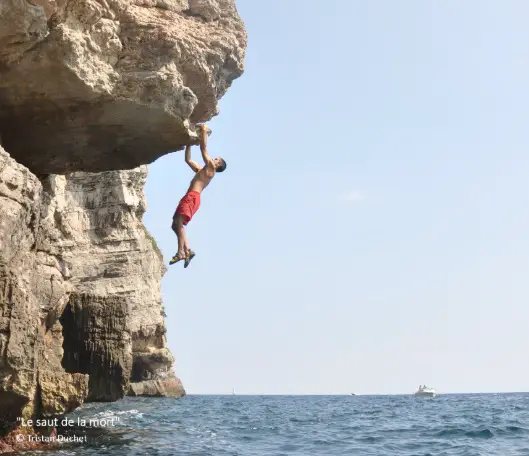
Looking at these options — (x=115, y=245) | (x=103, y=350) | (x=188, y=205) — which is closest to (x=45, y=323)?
(x=103, y=350)

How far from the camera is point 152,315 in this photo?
4200 centimetres

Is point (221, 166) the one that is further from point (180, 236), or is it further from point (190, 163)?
point (180, 236)

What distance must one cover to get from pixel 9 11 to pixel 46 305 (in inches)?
273

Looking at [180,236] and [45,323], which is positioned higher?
[180,236]

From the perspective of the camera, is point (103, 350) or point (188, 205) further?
point (103, 350)

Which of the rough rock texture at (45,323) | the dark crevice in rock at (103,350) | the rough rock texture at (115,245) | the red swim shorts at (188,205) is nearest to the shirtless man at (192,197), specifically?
the red swim shorts at (188,205)

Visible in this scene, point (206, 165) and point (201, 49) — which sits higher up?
point (201, 49)

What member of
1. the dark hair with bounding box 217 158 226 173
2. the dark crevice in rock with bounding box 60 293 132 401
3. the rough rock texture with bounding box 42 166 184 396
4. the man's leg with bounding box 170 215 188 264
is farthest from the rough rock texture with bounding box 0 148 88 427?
the rough rock texture with bounding box 42 166 184 396

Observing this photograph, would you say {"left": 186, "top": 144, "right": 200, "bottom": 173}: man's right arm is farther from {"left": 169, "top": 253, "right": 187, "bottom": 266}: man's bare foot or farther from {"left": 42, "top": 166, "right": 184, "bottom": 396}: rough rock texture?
{"left": 42, "top": 166, "right": 184, "bottom": 396}: rough rock texture

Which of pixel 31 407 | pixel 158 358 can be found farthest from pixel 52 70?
pixel 158 358

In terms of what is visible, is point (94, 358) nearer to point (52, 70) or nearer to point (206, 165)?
point (206, 165)

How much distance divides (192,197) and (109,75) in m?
2.39

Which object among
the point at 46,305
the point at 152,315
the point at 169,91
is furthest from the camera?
the point at 152,315

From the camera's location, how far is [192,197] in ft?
35.1
